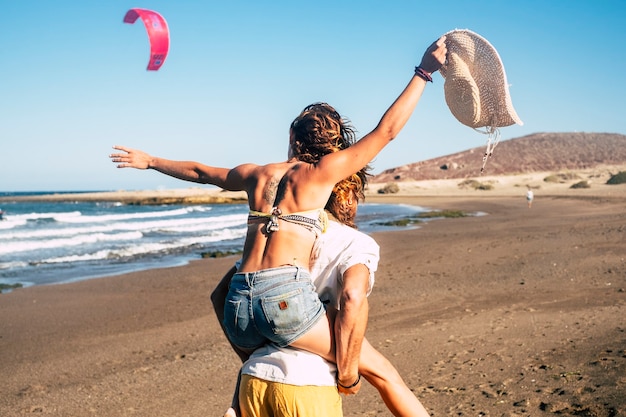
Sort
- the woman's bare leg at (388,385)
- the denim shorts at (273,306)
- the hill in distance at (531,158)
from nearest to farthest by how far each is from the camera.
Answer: the denim shorts at (273,306) → the woman's bare leg at (388,385) → the hill in distance at (531,158)

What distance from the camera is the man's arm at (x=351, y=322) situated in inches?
101

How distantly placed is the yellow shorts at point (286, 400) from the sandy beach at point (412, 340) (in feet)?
7.91

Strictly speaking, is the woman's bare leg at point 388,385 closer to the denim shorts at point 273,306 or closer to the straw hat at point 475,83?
the denim shorts at point 273,306

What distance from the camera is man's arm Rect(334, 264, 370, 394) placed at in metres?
2.58

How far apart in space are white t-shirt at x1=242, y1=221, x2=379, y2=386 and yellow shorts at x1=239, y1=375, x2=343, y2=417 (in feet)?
0.09

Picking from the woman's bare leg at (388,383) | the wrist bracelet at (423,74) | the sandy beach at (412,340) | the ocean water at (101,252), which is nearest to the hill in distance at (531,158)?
the ocean water at (101,252)

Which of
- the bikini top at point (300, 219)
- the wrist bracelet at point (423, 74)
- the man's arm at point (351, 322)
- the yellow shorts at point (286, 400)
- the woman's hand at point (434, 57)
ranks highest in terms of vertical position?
the woman's hand at point (434, 57)

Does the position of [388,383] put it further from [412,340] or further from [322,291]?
[412,340]

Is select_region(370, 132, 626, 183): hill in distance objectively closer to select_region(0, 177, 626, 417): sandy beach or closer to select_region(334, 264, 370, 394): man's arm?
select_region(0, 177, 626, 417): sandy beach

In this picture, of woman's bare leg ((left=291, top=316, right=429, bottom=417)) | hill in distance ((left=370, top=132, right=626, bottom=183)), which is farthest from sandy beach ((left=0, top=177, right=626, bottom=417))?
hill in distance ((left=370, top=132, right=626, bottom=183))

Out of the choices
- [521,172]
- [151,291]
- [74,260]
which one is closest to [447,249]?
[151,291]

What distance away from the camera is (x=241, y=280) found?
2.62 m

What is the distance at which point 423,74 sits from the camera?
9.23 ft

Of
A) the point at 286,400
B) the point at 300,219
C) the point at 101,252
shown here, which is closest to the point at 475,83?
the point at 300,219
